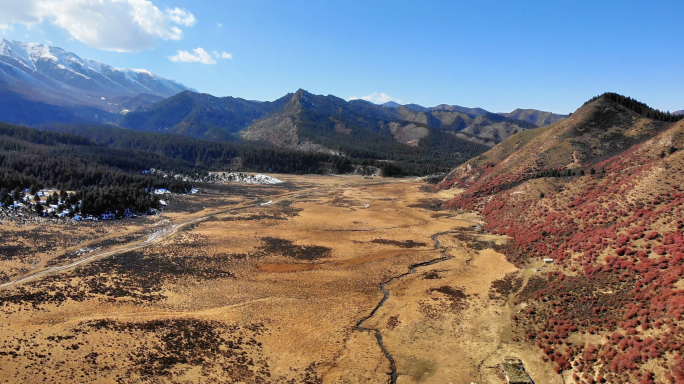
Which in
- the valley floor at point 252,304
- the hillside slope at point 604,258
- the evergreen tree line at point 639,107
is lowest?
the valley floor at point 252,304

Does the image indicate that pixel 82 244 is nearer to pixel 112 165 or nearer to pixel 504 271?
pixel 504 271

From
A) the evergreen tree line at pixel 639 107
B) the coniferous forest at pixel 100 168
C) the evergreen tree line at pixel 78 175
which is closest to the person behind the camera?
the evergreen tree line at pixel 78 175

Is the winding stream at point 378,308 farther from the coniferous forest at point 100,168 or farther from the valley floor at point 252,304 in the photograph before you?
the coniferous forest at point 100,168

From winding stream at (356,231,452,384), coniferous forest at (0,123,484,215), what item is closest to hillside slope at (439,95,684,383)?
winding stream at (356,231,452,384)

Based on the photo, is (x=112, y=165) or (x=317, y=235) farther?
(x=112, y=165)

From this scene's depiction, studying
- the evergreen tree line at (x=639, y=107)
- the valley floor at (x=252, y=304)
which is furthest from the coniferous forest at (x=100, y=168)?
the evergreen tree line at (x=639, y=107)

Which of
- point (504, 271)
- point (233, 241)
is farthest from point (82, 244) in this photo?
point (504, 271)
